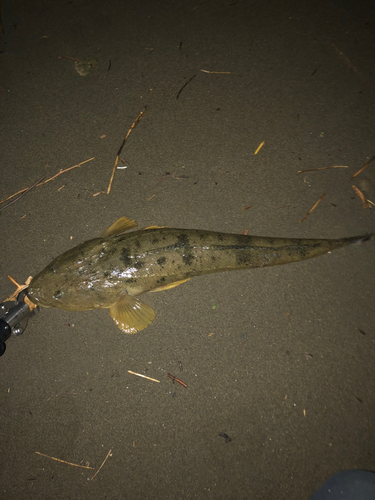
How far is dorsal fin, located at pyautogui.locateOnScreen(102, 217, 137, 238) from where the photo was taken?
8.54 feet

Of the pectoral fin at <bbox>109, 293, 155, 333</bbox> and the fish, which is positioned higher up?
the fish

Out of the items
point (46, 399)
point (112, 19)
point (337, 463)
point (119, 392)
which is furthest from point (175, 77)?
point (337, 463)

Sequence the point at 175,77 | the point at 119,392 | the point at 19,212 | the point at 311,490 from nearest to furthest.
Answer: the point at 311,490, the point at 119,392, the point at 19,212, the point at 175,77

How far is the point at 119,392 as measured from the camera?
99.0 inches

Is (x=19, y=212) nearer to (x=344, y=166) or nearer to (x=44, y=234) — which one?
(x=44, y=234)

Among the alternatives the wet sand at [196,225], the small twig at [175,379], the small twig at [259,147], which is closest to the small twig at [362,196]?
the wet sand at [196,225]

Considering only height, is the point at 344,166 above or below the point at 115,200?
below

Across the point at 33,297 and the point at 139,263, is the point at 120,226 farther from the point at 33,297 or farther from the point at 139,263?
the point at 33,297

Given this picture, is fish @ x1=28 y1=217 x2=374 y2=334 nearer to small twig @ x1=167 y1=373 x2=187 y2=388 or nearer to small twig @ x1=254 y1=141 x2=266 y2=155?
small twig @ x1=167 y1=373 x2=187 y2=388

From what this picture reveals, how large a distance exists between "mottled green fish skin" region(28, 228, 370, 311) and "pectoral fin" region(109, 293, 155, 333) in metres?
0.08

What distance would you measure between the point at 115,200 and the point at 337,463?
10.1 ft

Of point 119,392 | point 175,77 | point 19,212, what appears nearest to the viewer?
point 119,392

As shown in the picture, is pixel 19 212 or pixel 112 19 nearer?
pixel 19 212

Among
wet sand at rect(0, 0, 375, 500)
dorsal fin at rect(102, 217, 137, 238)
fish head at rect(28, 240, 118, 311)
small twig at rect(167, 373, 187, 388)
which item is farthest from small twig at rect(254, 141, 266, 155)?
small twig at rect(167, 373, 187, 388)
